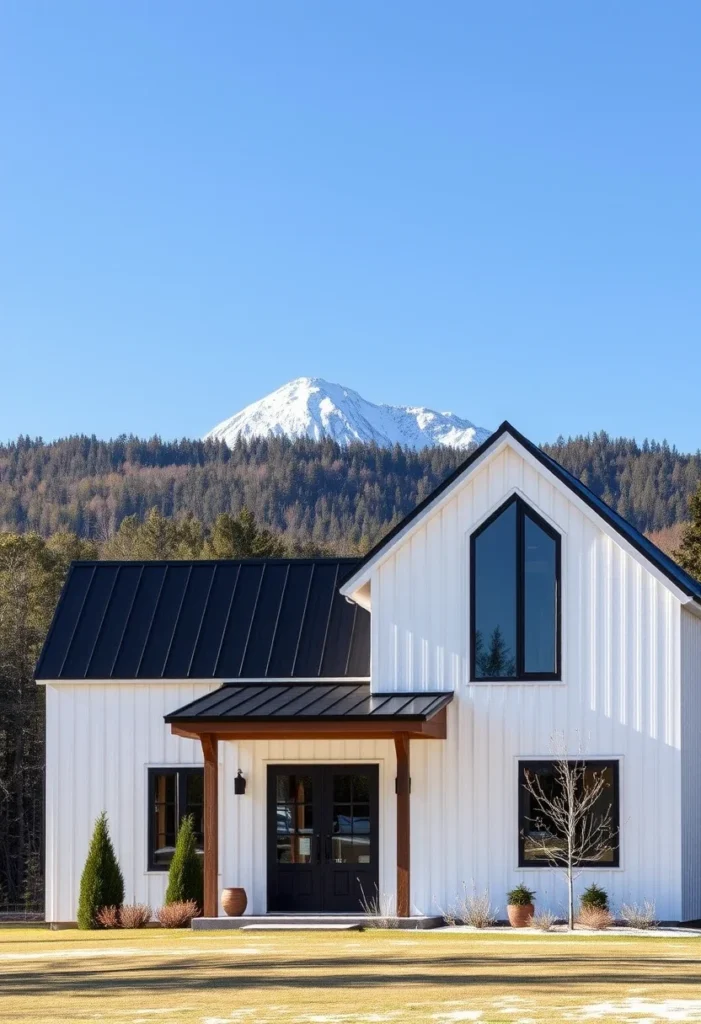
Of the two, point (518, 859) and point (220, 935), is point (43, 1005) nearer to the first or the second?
point (220, 935)

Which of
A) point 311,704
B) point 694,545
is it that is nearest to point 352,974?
point 311,704

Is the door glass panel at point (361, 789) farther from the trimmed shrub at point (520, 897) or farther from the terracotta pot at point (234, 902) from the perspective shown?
the trimmed shrub at point (520, 897)

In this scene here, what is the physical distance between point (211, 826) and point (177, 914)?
1.58 metres

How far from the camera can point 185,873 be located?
27734mm

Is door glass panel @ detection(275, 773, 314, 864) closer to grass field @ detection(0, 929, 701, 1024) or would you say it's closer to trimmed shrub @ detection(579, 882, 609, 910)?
grass field @ detection(0, 929, 701, 1024)

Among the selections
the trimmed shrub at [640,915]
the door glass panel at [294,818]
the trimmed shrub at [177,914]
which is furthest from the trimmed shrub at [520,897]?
the trimmed shrub at [177,914]

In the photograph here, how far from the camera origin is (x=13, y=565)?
65.9m

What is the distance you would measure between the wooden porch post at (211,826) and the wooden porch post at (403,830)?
116 inches

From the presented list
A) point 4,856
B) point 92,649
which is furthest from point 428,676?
point 4,856

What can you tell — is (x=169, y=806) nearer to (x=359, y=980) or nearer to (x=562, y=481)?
(x=562, y=481)

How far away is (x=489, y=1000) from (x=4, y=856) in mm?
50523

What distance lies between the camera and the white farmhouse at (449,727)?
85.6 feet

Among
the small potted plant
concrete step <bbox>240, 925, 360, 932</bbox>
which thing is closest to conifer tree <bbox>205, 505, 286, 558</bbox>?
concrete step <bbox>240, 925, 360, 932</bbox>

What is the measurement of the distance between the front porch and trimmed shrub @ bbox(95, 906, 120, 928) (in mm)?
1928
